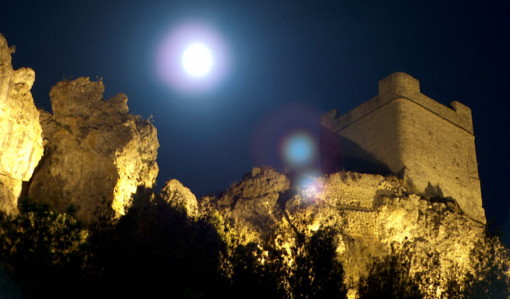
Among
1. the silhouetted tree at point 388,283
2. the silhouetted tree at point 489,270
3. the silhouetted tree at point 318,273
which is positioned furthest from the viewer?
the silhouetted tree at point 489,270

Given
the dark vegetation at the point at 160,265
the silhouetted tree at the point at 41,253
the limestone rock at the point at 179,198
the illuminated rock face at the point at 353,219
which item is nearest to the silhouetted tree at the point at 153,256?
the dark vegetation at the point at 160,265

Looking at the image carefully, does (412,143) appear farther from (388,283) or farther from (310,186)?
(388,283)

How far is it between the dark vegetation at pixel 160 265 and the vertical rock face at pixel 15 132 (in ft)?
2.74

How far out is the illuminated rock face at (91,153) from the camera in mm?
22062

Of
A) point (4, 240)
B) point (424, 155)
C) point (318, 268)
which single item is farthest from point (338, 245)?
point (4, 240)

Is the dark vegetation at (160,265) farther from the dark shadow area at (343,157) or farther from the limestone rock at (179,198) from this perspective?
the dark shadow area at (343,157)

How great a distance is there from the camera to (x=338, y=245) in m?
27.3

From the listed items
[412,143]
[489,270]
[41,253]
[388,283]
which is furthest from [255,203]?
[41,253]

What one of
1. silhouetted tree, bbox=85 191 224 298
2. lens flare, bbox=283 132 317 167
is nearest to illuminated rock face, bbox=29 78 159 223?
silhouetted tree, bbox=85 191 224 298

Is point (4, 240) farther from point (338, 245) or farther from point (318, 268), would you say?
point (338, 245)

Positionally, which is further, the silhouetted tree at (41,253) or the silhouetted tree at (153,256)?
the silhouetted tree at (153,256)

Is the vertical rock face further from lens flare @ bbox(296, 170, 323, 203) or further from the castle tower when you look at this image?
the castle tower

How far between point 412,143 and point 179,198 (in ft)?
42.4

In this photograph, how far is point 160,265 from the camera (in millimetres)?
21109
